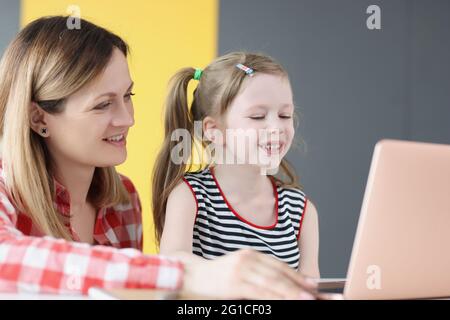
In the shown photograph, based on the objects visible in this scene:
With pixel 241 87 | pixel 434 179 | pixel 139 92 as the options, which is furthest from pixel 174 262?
pixel 139 92

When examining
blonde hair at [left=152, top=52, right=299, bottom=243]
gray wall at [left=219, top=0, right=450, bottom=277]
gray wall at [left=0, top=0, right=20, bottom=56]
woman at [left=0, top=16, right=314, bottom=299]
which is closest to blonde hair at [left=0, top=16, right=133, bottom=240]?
woman at [left=0, top=16, right=314, bottom=299]

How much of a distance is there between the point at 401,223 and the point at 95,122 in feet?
2.57

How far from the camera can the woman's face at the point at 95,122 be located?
1431 millimetres

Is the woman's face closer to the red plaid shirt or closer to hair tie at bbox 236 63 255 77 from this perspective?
hair tie at bbox 236 63 255 77

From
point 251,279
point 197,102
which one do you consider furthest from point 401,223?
point 197,102

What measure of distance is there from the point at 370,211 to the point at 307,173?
2438 mm

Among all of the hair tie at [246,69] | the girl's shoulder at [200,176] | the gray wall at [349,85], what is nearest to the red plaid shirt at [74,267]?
the girl's shoulder at [200,176]

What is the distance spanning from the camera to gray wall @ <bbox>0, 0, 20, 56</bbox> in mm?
2904

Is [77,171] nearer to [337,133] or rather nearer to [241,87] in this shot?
[241,87]

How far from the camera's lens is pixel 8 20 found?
2.91 m

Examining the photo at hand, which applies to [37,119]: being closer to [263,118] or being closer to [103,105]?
[103,105]

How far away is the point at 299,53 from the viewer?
3268mm

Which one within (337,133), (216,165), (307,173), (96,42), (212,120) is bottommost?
(307,173)

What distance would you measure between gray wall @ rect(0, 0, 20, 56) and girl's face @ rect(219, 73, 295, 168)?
1.64 meters
